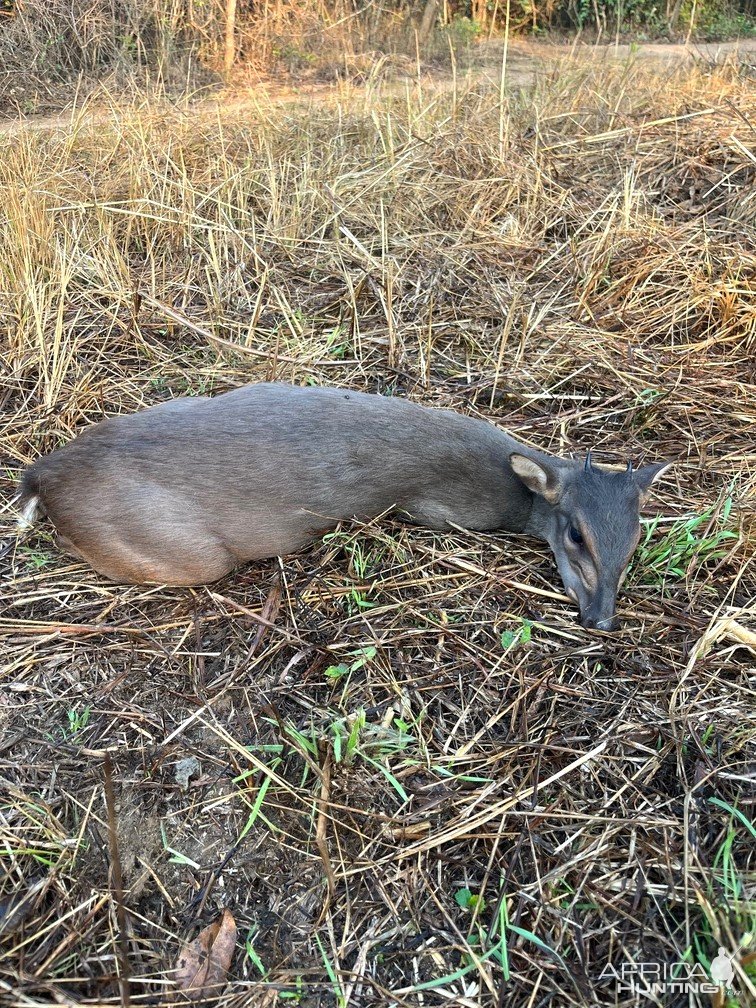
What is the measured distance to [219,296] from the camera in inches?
217

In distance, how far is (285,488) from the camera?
3764mm

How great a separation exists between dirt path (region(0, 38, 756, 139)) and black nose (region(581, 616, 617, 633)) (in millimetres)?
5937

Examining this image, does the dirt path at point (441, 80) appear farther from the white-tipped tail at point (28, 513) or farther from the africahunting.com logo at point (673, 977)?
the africahunting.com logo at point (673, 977)

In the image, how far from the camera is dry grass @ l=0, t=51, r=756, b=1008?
8.33 ft

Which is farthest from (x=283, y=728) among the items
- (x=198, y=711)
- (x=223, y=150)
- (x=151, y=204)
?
(x=223, y=150)

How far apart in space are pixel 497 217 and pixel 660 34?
1524 cm

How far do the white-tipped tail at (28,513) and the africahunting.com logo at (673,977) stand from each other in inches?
124

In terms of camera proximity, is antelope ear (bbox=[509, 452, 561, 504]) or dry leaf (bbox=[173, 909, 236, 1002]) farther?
antelope ear (bbox=[509, 452, 561, 504])

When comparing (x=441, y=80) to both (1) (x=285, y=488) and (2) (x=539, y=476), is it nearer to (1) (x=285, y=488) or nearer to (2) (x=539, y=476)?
(2) (x=539, y=476)

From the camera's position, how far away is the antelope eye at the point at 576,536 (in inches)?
148

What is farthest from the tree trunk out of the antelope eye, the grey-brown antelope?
the antelope eye

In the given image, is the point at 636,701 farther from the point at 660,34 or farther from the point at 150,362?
the point at 660,34

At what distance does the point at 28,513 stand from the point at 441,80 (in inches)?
365

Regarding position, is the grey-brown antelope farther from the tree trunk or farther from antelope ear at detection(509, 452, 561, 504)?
the tree trunk
